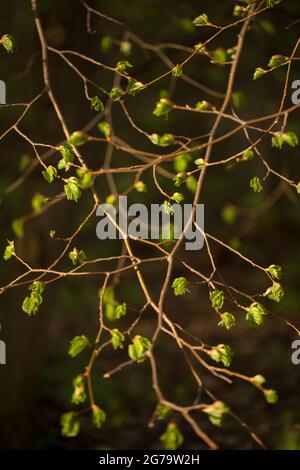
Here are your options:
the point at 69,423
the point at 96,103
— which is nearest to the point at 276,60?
the point at 96,103

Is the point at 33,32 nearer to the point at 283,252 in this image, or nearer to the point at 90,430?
the point at 90,430

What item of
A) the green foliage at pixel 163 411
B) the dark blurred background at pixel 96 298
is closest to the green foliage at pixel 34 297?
the green foliage at pixel 163 411

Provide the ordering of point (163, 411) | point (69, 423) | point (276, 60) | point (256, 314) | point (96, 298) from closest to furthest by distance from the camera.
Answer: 1. point (163, 411)
2. point (69, 423)
3. point (256, 314)
4. point (276, 60)
5. point (96, 298)

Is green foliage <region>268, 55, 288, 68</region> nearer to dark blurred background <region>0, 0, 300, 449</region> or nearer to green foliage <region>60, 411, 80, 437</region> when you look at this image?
dark blurred background <region>0, 0, 300, 449</region>

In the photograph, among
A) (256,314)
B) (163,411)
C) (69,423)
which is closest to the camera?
(163,411)

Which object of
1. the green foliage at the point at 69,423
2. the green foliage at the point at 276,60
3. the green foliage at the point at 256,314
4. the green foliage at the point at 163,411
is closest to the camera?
the green foliage at the point at 163,411

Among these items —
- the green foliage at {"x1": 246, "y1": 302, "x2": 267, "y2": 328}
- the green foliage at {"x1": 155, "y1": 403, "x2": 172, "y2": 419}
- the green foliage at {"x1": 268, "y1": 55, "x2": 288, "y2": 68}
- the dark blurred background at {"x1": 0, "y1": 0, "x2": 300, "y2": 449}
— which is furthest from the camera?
the dark blurred background at {"x1": 0, "y1": 0, "x2": 300, "y2": 449}

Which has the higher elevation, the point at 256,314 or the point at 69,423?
the point at 256,314

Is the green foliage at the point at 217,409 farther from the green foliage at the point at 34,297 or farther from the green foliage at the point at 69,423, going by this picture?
the green foliage at the point at 34,297

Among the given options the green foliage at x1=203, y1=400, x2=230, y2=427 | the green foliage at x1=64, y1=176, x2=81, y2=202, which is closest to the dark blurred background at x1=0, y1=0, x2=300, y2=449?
the green foliage at x1=64, y1=176, x2=81, y2=202

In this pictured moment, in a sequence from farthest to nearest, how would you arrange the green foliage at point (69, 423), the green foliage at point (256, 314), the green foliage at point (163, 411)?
the green foliage at point (256, 314), the green foliage at point (69, 423), the green foliage at point (163, 411)

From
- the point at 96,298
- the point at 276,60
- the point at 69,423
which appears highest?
the point at 276,60

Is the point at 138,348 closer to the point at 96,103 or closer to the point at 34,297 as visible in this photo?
the point at 34,297

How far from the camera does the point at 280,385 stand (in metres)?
4.77
